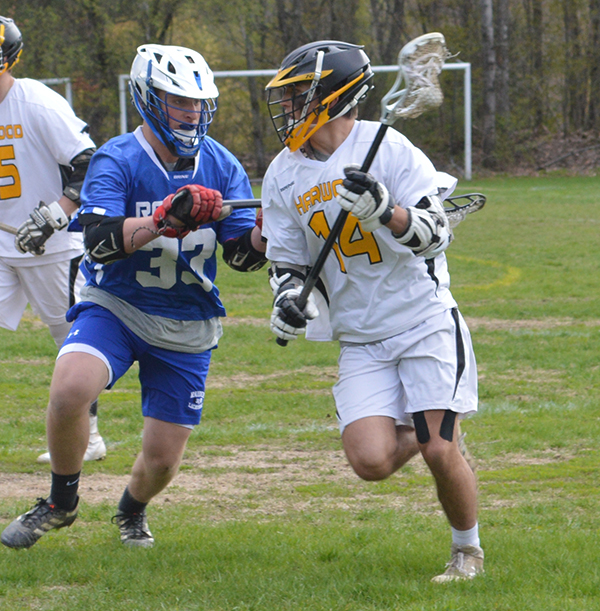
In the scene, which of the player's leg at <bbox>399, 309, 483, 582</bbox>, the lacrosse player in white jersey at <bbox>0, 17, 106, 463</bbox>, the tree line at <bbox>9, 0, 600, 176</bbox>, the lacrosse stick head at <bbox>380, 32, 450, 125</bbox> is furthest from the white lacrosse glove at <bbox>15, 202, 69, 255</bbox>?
the tree line at <bbox>9, 0, 600, 176</bbox>

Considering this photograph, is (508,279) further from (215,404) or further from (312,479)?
(312,479)

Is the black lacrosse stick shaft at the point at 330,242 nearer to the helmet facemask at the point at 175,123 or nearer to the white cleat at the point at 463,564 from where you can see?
the helmet facemask at the point at 175,123

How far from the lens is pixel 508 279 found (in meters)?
11.5

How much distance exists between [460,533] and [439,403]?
55cm

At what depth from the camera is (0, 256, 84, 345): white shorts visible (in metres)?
5.38

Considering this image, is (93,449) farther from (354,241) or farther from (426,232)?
(426,232)

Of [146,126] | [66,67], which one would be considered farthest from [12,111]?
[66,67]

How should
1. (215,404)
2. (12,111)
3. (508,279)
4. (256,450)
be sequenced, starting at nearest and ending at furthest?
(12,111) < (256,450) < (215,404) < (508,279)

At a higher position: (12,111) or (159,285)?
(12,111)

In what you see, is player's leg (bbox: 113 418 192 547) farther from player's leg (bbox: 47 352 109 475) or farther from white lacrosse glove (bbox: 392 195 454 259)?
white lacrosse glove (bbox: 392 195 454 259)

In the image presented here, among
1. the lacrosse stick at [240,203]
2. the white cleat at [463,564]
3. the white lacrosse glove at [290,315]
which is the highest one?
the lacrosse stick at [240,203]

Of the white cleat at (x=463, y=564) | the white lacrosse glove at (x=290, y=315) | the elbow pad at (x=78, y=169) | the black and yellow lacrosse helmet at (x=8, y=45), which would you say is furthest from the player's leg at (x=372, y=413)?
the black and yellow lacrosse helmet at (x=8, y=45)

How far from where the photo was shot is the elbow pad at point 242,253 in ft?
13.8

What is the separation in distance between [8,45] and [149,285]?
1968 mm
